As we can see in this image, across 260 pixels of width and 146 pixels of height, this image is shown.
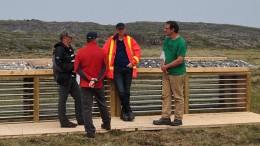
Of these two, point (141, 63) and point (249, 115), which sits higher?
point (141, 63)

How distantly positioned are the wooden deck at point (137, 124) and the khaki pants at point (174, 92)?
0.31 m

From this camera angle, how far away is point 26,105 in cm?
1005

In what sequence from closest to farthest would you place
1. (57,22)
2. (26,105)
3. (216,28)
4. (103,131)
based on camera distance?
(103,131), (26,105), (57,22), (216,28)

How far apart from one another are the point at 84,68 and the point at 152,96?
2.67 m

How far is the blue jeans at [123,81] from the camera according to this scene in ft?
33.0

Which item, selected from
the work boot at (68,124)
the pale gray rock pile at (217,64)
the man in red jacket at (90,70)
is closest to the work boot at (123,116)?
the work boot at (68,124)

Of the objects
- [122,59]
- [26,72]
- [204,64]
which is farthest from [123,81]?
[204,64]

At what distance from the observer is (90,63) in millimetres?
8641

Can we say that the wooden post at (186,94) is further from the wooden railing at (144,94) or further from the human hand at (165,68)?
the human hand at (165,68)

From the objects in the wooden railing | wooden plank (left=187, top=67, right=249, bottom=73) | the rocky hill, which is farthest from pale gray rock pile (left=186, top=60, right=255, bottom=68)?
the rocky hill

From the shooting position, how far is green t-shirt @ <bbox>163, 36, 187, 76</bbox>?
373 inches

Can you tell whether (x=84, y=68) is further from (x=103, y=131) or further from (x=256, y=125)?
(x=256, y=125)

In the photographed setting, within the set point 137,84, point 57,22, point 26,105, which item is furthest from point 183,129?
point 57,22

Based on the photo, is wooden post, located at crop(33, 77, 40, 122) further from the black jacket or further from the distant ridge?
the distant ridge
